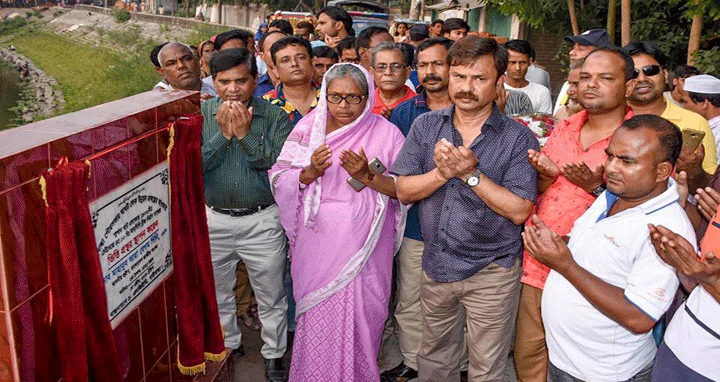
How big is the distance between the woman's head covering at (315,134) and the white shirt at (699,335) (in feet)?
6.08

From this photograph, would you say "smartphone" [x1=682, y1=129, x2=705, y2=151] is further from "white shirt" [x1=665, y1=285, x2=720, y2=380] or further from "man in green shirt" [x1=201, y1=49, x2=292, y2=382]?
"man in green shirt" [x1=201, y1=49, x2=292, y2=382]

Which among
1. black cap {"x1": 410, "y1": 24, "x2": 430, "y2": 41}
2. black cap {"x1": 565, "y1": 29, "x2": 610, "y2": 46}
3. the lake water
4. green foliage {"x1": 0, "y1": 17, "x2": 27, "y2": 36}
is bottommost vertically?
the lake water

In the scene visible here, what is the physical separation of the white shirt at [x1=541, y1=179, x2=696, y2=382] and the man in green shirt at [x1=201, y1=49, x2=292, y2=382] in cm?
172

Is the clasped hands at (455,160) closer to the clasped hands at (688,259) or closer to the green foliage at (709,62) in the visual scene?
the clasped hands at (688,259)

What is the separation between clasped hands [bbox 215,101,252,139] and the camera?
3156 millimetres

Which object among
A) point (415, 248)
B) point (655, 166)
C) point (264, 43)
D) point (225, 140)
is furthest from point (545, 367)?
point (264, 43)

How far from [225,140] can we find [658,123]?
7.04 ft

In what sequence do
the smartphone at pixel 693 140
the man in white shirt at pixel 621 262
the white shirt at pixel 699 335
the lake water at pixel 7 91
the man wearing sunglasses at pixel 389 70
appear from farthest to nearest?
the lake water at pixel 7 91
the man wearing sunglasses at pixel 389 70
the smartphone at pixel 693 140
the man in white shirt at pixel 621 262
the white shirt at pixel 699 335

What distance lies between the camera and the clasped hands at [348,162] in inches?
116

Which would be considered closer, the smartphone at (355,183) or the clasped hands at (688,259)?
the clasped hands at (688,259)

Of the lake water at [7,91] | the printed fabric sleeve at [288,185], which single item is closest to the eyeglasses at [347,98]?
the printed fabric sleeve at [288,185]

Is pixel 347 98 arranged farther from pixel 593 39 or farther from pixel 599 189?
pixel 593 39

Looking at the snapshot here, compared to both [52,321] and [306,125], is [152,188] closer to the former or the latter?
[52,321]

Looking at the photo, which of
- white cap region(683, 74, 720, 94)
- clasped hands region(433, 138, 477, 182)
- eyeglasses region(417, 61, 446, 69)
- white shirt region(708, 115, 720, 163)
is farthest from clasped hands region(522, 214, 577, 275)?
white cap region(683, 74, 720, 94)
